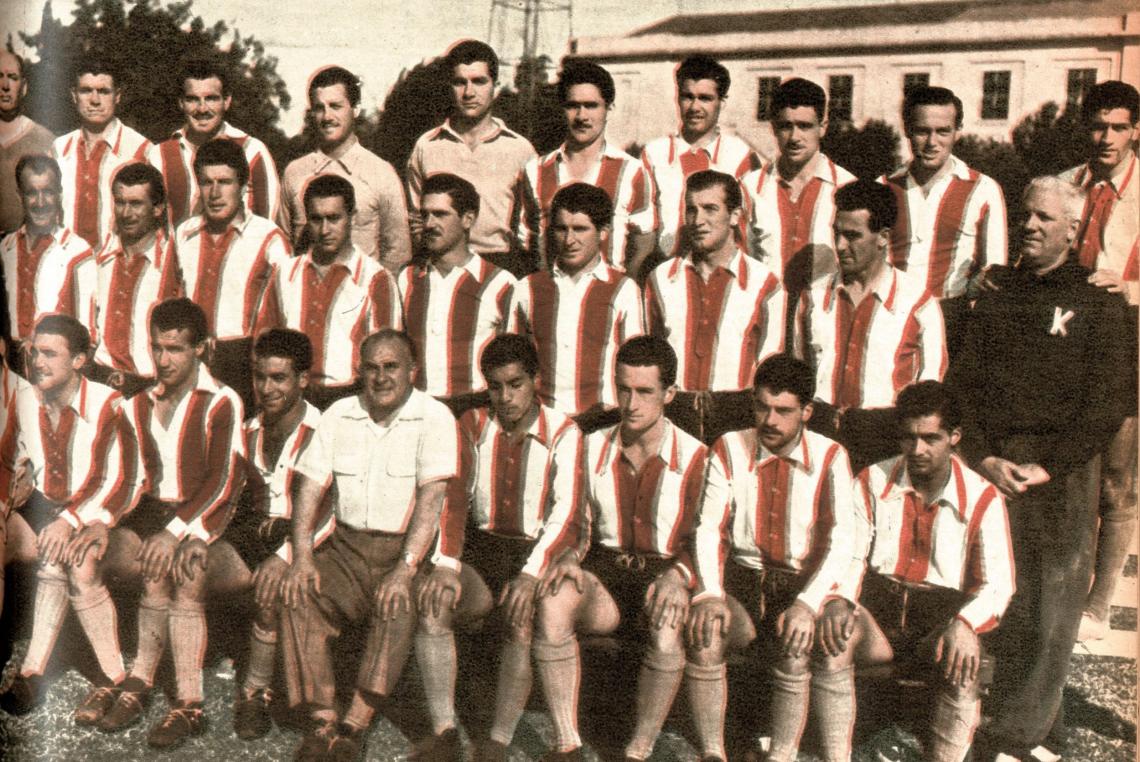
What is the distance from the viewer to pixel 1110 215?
114 inches

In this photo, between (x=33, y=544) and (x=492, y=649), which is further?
(x=33, y=544)

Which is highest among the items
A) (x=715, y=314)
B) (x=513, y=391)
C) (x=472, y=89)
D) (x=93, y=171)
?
(x=472, y=89)

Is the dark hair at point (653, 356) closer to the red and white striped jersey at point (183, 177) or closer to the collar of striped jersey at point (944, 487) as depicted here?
the collar of striped jersey at point (944, 487)

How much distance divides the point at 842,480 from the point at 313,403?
1400 mm

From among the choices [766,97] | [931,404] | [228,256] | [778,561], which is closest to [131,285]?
[228,256]

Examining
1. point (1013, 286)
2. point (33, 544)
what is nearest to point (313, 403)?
point (33, 544)

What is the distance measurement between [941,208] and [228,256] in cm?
191

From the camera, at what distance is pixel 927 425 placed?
2.90 metres

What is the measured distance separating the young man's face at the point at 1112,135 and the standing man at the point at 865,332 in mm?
497

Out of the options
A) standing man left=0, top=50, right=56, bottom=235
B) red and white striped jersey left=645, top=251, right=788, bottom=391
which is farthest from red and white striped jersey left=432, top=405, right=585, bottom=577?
standing man left=0, top=50, right=56, bottom=235

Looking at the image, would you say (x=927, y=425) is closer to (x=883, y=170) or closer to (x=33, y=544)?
(x=883, y=170)

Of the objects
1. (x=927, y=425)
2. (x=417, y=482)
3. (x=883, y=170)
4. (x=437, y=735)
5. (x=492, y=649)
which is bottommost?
(x=437, y=735)

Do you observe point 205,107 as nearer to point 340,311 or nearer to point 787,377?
point 340,311

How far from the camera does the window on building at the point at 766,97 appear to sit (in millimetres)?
3008
